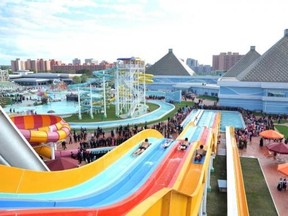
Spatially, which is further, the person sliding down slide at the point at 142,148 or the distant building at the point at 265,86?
the distant building at the point at 265,86

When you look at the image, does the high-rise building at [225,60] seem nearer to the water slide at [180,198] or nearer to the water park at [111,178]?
the water park at [111,178]

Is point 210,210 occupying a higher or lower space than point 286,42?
lower

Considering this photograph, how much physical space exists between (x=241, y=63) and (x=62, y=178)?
4192 cm

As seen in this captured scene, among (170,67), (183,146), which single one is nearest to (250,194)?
(183,146)

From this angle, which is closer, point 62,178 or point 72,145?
point 62,178

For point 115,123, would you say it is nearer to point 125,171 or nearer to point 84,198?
point 125,171

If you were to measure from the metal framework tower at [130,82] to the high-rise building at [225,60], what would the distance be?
71968 mm

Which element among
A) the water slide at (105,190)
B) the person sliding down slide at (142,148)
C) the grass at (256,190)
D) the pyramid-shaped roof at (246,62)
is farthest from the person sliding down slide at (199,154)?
the pyramid-shaped roof at (246,62)

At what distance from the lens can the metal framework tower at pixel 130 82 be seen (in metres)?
26.0

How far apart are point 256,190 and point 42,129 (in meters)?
9.46

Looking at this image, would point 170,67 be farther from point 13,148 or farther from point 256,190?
point 13,148

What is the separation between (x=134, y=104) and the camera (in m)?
27.1

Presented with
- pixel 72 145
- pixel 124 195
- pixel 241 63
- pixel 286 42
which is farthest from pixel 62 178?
pixel 241 63

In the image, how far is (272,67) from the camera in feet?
104
